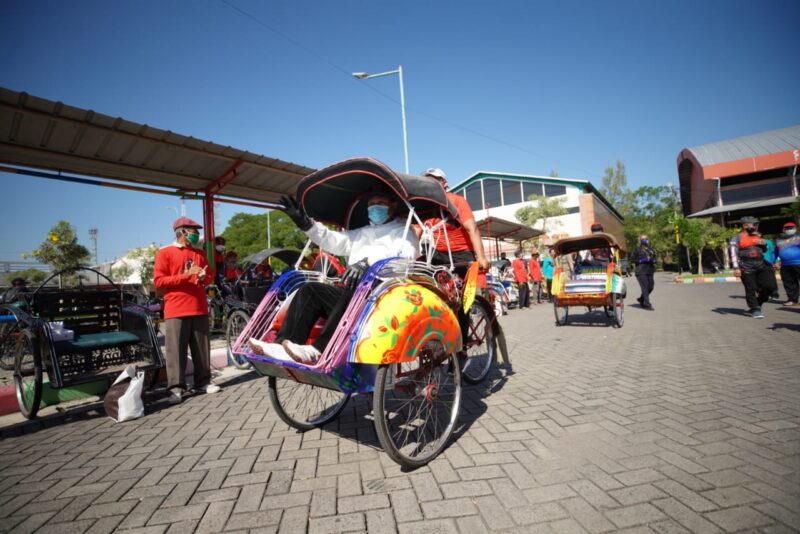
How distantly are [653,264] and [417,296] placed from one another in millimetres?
9822

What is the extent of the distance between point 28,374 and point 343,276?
3.98m

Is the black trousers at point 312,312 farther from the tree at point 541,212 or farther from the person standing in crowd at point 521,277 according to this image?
the tree at point 541,212

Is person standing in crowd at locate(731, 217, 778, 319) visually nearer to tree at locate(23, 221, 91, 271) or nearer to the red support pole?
the red support pole

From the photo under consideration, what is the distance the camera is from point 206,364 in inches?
192

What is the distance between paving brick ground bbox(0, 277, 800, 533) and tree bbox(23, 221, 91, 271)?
28909mm

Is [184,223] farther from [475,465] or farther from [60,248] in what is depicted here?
[60,248]

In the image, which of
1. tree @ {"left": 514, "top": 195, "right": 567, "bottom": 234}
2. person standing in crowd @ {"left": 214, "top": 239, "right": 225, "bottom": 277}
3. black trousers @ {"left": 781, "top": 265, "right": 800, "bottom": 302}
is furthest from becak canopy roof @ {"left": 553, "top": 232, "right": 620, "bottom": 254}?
tree @ {"left": 514, "top": 195, "right": 567, "bottom": 234}

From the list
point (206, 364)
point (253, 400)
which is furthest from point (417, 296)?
point (206, 364)

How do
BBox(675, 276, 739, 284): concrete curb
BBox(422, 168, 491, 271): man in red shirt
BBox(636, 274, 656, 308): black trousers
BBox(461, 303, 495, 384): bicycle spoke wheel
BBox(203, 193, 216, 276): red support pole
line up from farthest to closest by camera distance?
1. BBox(675, 276, 739, 284): concrete curb
2. BBox(636, 274, 656, 308): black trousers
3. BBox(203, 193, 216, 276): red support pole
4. BBox(461, 303, 495, 384): bicycle spoke wheel
5. BBox(422, 168, 491, 271): man in red shirt

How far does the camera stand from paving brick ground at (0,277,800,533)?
80.6 inches

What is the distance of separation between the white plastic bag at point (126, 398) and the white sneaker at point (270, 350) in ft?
7.16

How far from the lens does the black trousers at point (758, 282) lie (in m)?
7.61

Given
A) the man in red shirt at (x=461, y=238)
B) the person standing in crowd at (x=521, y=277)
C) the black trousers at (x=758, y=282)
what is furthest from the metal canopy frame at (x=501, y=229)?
the man in red shirt at (x=461, y=238)

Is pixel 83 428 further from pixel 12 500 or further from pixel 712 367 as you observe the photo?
pixel 712 367
